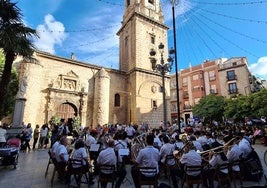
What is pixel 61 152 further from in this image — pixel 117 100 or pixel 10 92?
pixel 117 100

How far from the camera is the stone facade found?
16.8 metres

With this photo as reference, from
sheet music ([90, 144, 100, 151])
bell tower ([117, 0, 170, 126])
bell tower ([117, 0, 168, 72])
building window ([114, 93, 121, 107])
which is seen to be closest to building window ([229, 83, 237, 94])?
bell tower ([117, 0, 170, 126])

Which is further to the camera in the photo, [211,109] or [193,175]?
[211,109]

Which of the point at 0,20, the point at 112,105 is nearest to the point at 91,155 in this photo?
the point at 0,20

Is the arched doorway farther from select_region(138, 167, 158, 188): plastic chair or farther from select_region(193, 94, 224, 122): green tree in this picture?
select_region(193, 94, 224, 122): green tree

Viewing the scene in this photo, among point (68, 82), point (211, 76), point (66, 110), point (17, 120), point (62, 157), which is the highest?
point (211, 76)

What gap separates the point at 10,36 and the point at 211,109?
2586 centimetres

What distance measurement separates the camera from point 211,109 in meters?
26.5

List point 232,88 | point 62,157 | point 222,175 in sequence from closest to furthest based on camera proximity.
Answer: point 222,175, point 62,157, point 232,88

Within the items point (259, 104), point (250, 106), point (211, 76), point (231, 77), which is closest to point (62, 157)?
point (259, 104)

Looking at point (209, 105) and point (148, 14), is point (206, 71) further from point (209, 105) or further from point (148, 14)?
point (148, 14)

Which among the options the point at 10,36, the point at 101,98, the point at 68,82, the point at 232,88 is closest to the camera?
the point at 10,36

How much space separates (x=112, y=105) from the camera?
2097 cm

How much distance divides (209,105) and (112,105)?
49.6 ft
